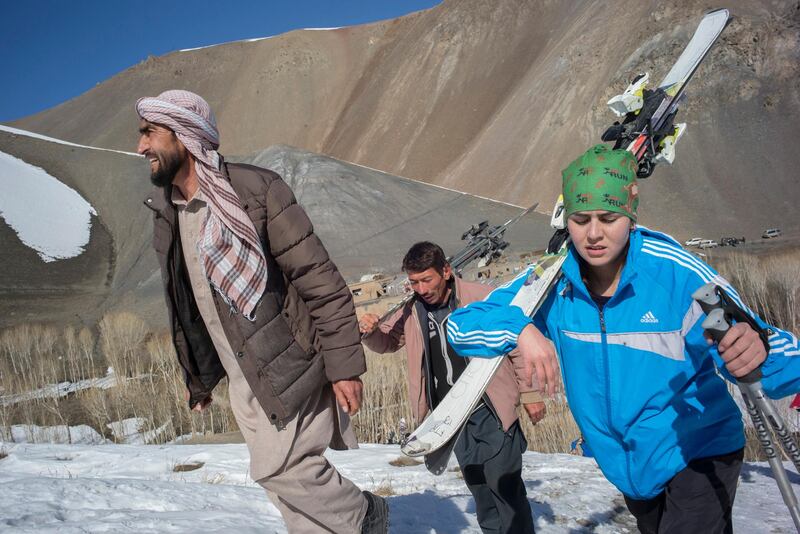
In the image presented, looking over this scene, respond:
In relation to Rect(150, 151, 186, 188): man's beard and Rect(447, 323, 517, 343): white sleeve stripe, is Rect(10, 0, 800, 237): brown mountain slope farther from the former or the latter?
Rect(150, 151, 186, 188): man's beard

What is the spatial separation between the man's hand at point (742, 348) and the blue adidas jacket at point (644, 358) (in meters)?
0.19

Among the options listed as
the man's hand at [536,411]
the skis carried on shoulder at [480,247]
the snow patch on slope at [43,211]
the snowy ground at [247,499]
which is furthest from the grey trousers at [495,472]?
the snow patch on slope at [43,211]

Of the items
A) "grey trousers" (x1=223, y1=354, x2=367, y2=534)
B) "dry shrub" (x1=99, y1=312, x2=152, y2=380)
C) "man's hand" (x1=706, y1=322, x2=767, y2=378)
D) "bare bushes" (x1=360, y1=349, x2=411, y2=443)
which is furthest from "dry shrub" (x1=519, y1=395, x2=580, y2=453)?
"dry shrub" (x1=99, y1=312, x2=152, y2=380)

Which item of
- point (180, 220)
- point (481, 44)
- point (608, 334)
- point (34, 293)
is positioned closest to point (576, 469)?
point (608, 334)

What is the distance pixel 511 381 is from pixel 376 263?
965 inches

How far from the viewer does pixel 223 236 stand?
246cm

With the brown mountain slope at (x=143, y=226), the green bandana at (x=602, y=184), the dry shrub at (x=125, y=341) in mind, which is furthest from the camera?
the brown mountain slope at (x=143, y=226)

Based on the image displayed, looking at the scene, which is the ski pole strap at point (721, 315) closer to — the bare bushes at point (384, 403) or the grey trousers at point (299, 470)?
the grey trousers at point (299, 470)

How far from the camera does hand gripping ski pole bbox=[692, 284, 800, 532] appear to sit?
172cm

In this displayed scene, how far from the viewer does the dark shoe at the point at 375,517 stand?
2670 millimetres

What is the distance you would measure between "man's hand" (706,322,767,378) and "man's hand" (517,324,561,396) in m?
0.45

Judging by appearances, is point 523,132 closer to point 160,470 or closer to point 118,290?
point 118,290

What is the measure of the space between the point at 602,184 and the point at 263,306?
1.30m

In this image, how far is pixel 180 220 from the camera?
269 cm
